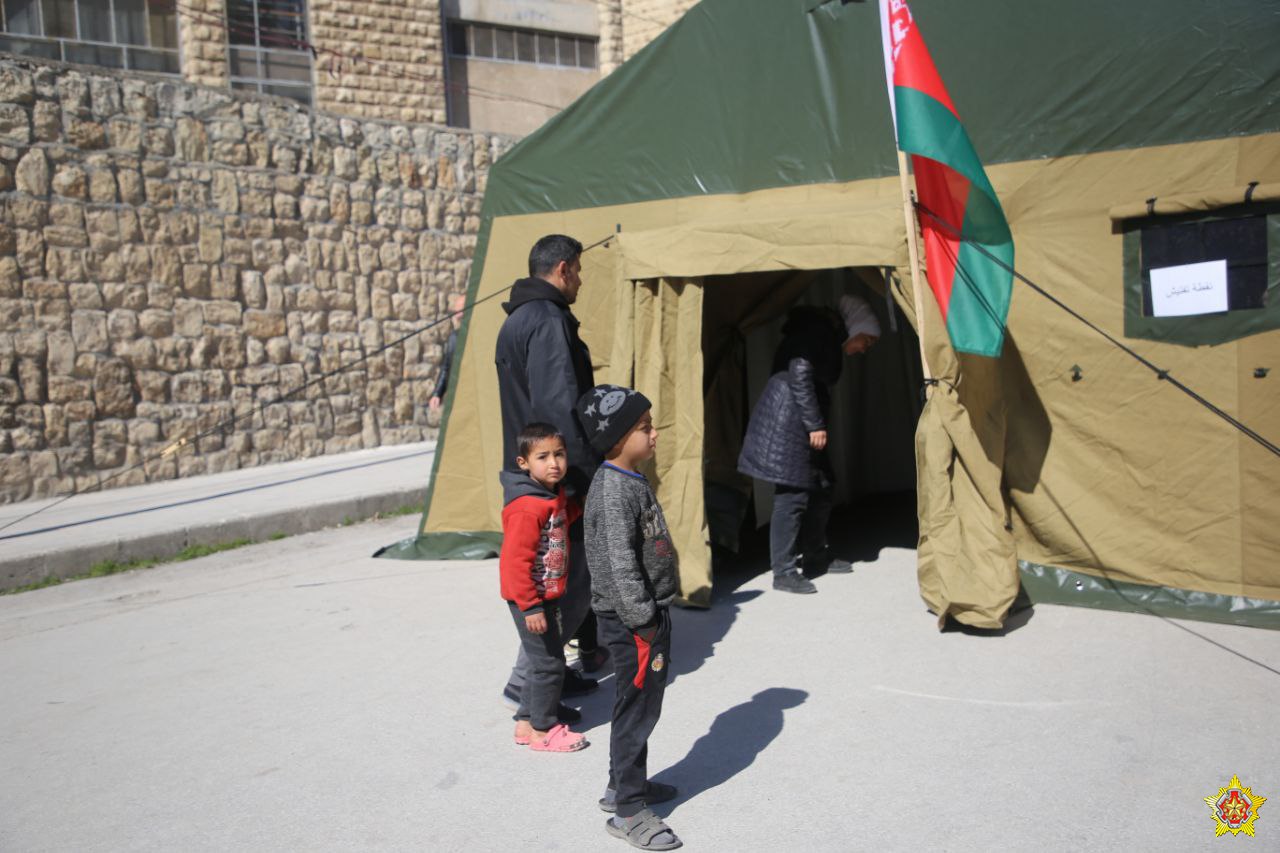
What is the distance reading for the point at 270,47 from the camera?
14617 mm

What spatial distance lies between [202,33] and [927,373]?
12.5 m

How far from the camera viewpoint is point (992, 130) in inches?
205

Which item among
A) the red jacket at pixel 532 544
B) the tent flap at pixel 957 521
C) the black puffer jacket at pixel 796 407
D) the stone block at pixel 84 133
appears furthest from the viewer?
the stone block at pixel 84 133

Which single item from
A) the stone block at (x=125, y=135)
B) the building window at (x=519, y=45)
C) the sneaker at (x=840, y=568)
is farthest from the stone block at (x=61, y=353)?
the building window at (x=519, y=45)

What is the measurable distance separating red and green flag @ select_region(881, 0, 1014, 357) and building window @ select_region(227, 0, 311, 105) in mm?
12001

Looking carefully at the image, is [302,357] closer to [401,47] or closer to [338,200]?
[338,200]

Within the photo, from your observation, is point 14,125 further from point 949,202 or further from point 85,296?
point 949,202

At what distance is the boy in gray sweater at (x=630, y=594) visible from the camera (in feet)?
10.4

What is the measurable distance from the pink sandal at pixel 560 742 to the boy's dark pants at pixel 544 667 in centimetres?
4

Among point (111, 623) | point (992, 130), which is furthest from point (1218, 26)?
point (111, 623)

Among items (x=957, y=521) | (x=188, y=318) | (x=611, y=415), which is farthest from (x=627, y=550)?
(x=188, y=318)

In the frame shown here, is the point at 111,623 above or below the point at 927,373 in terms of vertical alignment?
below

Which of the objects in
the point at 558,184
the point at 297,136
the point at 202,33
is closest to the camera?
the point at 558,184

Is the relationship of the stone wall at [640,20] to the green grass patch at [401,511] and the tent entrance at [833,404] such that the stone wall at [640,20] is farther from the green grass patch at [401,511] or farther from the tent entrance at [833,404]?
the tent entrance at [833,404]
